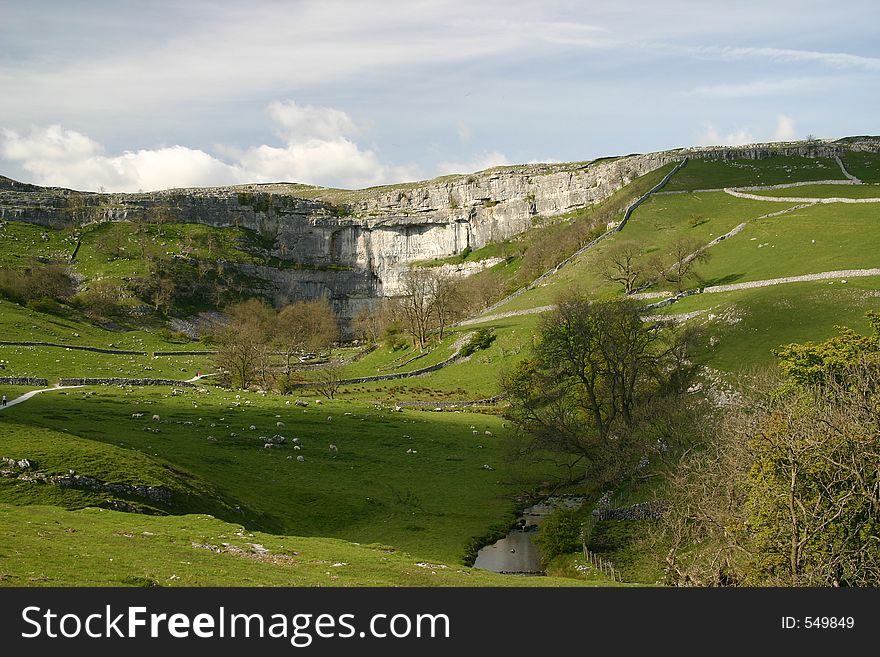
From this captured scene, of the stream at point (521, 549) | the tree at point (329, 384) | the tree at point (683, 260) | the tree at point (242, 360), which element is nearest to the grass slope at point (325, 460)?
the stream at point (521, 549)

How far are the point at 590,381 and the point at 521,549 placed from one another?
48.2 feet

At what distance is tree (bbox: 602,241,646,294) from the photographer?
96.0 m

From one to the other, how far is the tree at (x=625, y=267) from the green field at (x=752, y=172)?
53.5m

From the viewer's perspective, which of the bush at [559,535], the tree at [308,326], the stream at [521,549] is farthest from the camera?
the tree at [308,326]

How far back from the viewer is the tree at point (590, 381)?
43.0m

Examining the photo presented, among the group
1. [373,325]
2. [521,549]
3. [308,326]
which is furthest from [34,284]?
[521,549]

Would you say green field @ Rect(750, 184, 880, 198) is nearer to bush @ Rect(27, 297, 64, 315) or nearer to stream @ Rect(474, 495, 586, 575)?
stream @ Rect(474, 495, 586, 575)

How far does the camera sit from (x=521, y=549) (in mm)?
35156

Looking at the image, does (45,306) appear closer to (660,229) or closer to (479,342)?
(479,342)

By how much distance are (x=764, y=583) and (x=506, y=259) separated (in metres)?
162

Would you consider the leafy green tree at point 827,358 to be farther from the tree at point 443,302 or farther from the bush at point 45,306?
the bush at point 45,306

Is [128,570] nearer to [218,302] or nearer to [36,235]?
[218,302]

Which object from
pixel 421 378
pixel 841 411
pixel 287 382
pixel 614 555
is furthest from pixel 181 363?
pixel 841 411
